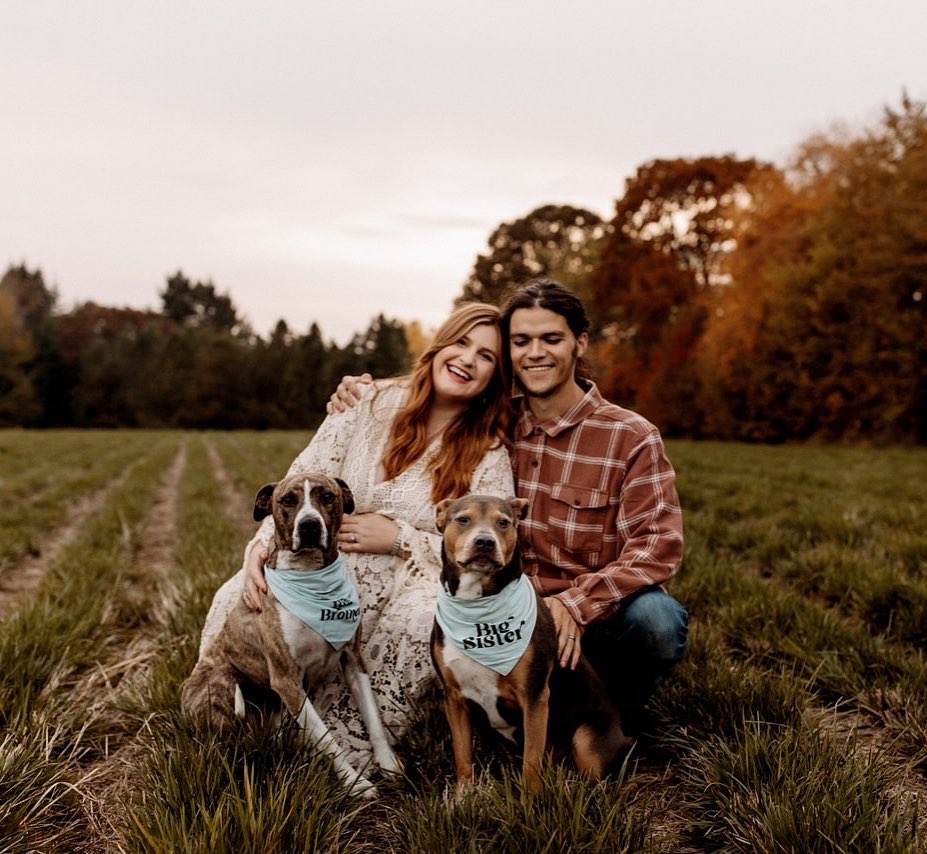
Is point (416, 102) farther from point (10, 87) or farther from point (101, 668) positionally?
point (101, 668)

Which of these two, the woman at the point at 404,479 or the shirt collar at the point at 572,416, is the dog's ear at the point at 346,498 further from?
the shirt collar at the point at 572,416

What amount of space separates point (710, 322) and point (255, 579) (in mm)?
26363

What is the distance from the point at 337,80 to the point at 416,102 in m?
1.24

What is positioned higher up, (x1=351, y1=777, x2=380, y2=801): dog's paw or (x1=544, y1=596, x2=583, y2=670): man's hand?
(x1=544, y1=596, x2=583, y2=670): man's hand

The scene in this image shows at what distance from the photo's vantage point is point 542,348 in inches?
124

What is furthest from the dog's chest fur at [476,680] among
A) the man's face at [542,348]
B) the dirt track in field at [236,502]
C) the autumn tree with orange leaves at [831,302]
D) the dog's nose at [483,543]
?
the autumn tree with orange leaves at [831,302]

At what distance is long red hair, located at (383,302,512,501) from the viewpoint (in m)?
3.36

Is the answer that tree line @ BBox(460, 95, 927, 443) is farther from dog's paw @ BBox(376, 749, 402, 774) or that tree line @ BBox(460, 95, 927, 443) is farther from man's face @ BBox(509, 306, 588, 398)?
dog's paw @ BBox(376, 749, 402, 774)

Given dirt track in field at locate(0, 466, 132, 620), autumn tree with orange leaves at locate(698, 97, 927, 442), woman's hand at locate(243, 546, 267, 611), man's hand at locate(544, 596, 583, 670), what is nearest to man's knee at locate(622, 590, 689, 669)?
man's hand at locate(544, 596, 583, 670)

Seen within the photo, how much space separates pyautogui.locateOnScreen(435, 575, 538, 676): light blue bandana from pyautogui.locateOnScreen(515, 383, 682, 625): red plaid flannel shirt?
0.35 metres

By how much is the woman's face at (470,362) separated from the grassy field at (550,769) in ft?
4.88

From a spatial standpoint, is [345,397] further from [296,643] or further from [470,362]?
[296,643]

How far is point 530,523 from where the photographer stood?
3.25 meters

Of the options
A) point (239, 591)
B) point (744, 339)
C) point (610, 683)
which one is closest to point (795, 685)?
point (610, 683)
